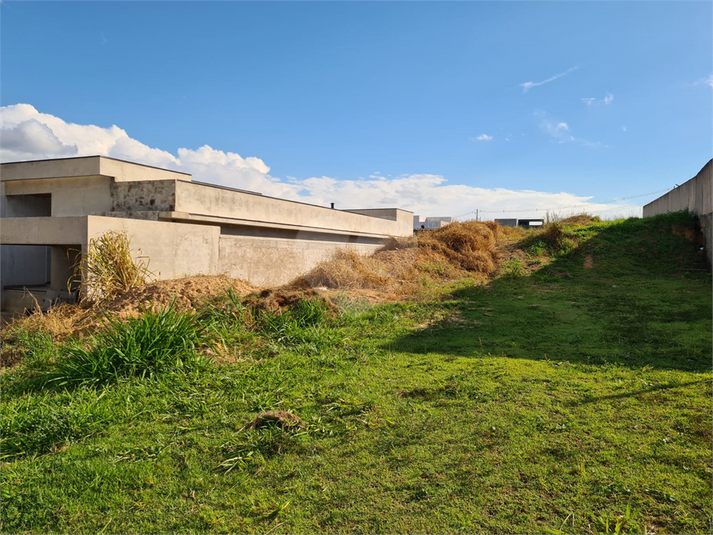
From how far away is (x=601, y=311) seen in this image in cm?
880

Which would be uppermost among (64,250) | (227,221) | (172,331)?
(227,221)

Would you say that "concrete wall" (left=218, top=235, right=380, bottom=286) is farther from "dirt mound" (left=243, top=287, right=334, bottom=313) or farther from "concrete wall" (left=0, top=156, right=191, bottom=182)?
"concrete wall" (left=0, top=156, right=191, bottom=182)

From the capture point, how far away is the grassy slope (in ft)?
8.73

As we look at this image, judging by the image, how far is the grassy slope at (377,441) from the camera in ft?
8.73

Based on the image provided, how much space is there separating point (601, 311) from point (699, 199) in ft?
30.4

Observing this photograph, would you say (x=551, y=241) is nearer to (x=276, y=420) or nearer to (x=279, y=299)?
(x=279, y=299)

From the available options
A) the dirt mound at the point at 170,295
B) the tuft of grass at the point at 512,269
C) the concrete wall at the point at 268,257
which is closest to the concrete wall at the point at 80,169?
the concrete wall at the point at 268,257

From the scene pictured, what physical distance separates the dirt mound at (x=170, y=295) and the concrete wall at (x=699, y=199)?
1308 cm

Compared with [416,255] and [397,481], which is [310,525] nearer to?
[397,481]

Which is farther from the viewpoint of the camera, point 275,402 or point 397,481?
point 275,402

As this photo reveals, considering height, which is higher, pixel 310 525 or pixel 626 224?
pixel 626 224

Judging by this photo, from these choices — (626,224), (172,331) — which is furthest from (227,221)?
(626,224)

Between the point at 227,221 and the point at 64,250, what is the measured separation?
372 cm

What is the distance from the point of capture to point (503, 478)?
2.93 m
